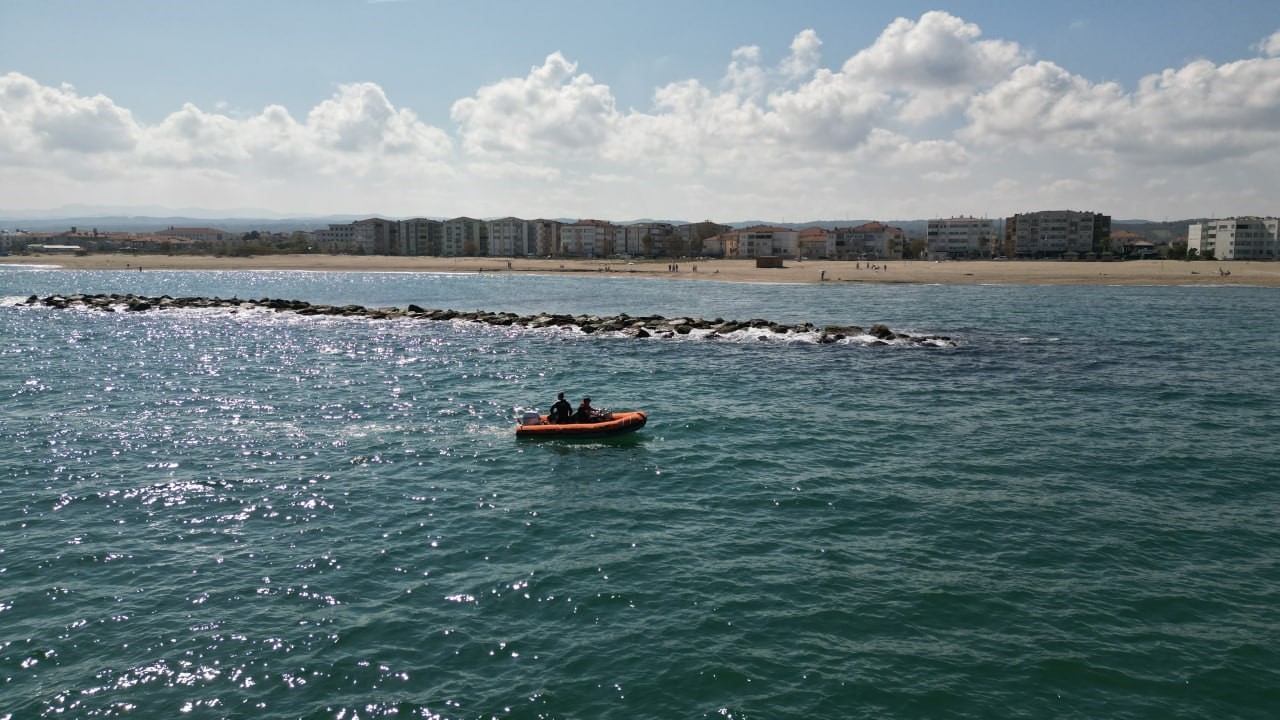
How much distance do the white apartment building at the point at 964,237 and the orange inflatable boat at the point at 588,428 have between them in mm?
177144

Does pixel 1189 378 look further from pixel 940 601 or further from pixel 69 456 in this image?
pixel 69 456

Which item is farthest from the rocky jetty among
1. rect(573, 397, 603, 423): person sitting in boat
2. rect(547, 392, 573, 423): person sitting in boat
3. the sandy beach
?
the sandy beach

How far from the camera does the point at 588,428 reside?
2603 cm

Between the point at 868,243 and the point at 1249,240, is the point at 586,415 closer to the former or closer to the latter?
the point at 868,243

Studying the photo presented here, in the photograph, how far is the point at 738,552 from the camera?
16891 mm

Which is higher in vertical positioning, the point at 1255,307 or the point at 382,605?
the point at 1255,307

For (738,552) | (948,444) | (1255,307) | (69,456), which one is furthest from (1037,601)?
(1255,307)

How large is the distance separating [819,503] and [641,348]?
2664 centimetres

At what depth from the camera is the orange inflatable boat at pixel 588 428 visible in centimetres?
2603

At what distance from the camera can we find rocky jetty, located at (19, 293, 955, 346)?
49.6m

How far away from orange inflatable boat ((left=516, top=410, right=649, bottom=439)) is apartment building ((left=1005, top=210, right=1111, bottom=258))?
6881 inches

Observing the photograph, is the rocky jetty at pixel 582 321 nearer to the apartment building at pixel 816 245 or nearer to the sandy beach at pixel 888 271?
the sandy beach at pixel 888 271

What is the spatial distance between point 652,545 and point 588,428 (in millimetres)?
9067

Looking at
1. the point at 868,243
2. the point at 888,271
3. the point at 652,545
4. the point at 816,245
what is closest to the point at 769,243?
the point at 816,245
